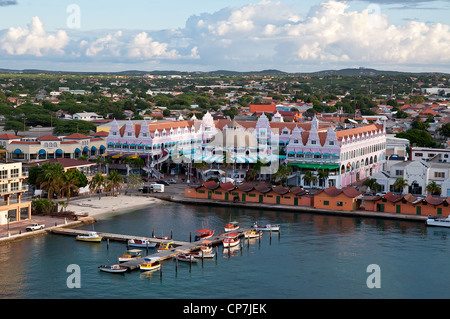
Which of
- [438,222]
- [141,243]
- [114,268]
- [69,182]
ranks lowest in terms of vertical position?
[114,268]

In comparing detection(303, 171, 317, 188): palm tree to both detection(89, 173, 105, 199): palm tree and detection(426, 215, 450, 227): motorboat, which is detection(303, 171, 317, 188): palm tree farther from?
detection(89, 173, 105, 199): palm tree

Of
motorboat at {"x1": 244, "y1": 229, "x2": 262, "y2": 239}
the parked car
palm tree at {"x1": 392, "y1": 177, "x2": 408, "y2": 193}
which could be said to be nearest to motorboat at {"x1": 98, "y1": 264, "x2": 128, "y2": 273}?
the parked car

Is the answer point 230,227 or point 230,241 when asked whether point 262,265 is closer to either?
point 230,241

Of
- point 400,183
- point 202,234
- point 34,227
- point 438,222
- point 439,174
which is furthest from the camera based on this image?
point 439,174

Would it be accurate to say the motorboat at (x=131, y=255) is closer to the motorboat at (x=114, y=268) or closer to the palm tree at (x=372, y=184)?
the motorboat at (x=114, y=268)

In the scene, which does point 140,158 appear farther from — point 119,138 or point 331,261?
point 331,261

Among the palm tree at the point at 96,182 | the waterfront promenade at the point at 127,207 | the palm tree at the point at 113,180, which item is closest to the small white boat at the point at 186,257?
the waterfront promenade at the point at 127,207

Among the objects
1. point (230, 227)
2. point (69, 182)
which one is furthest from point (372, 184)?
point (69, 182)
